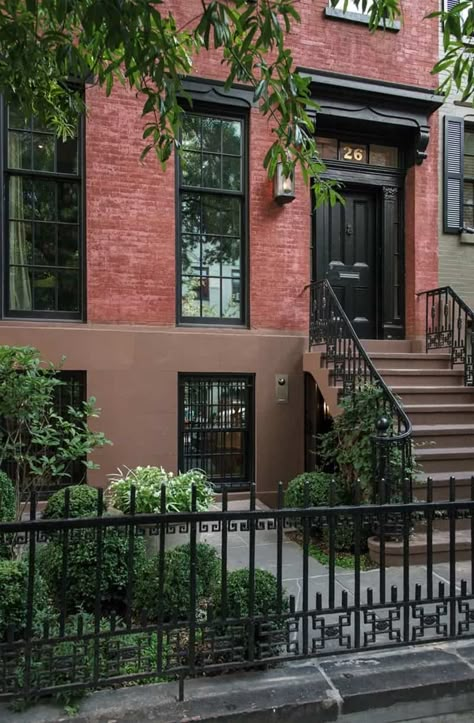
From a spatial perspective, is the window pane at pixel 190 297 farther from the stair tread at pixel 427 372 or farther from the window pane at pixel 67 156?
the stair tread at pixel 427 372

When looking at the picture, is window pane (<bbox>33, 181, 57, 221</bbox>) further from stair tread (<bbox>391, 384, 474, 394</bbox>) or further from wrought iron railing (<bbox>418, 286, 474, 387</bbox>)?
wrought iron railing (<bbox>418, 286, 474, 387</bbox>)

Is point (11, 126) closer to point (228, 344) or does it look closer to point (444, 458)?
point (228, 344)

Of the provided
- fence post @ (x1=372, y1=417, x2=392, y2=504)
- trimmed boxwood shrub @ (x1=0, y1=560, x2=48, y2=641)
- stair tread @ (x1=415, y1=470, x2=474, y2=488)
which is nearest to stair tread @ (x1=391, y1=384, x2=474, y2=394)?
stair tread @ (x1=415, y1=470, x2=474, y2=488)

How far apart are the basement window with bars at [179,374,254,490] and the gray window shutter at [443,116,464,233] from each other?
4.16 metres

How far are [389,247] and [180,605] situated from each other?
7092 mm

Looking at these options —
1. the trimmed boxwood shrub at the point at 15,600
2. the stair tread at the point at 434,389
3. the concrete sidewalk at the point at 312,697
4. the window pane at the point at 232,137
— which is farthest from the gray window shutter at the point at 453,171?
the trimmed boxwood shrub at the point at 15,600

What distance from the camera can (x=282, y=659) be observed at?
3.00 metres

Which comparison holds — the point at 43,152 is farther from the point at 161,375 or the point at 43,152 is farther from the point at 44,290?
the point at 161,375

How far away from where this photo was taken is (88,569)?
12.6 feet

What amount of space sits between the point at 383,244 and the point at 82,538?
22.8 feet

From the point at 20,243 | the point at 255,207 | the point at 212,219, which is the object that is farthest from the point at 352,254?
the point at 20,243

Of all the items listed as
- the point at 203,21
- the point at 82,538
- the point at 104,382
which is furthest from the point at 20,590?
the point at 104,382

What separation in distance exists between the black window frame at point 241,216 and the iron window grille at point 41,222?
1.32m

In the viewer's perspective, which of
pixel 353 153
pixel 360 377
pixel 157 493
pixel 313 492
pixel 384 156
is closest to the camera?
pixel 157 493
